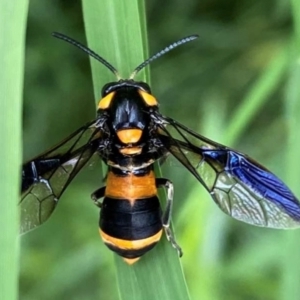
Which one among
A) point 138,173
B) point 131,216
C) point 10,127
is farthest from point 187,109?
point 10,127

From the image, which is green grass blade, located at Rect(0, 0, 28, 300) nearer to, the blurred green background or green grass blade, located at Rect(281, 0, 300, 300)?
green grass blade, located at Rect(281, 0, 300, 300)

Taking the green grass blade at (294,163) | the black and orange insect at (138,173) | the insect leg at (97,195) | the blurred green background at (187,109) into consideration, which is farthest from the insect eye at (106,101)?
the blurred green background at (187,109)

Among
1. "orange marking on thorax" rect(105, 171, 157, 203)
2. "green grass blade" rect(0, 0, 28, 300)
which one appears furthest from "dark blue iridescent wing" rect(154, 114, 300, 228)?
"green grass blade" rect(0, 0, 28, 300)

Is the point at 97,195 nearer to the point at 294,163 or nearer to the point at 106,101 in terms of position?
the point at 106,101

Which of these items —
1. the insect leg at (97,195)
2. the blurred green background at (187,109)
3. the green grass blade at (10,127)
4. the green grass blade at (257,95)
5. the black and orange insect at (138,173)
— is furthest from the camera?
the blurred green background at (187,109)

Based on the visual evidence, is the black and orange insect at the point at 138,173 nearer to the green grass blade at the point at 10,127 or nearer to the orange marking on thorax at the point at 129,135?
the orange marking on thorax at the point at 129,135

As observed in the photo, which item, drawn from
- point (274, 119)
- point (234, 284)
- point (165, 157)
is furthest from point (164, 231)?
point (274, 119)

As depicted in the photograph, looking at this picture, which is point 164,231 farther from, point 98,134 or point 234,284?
point 234,284
